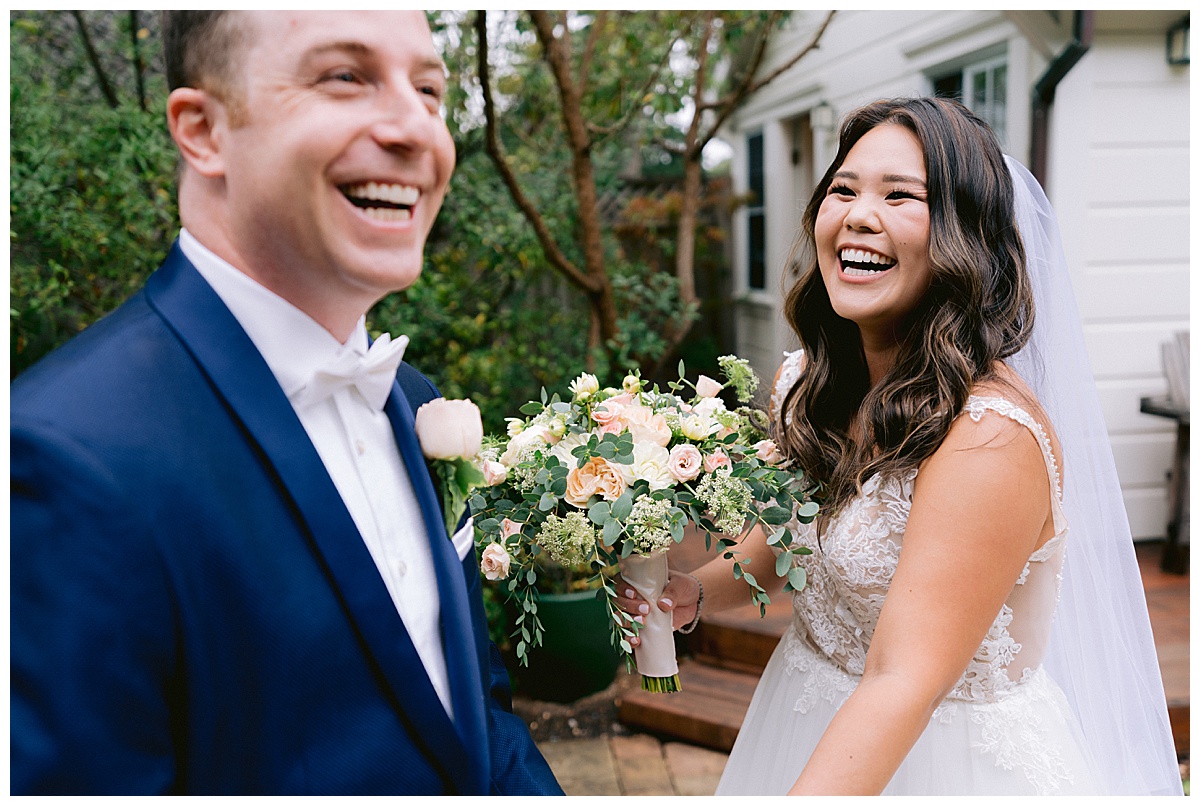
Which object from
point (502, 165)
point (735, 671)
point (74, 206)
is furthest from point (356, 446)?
point (735, 671)

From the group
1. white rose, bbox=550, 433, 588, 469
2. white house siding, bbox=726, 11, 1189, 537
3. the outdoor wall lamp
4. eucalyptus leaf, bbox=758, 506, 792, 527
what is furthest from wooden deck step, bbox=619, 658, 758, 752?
the outdoor wall lamp

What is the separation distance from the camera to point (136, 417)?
87 centimetres

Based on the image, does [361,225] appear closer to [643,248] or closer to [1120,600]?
[1120,600]

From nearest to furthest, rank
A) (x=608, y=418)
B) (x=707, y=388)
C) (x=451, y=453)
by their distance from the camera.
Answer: (x=451, y=453)
(x=608, y=418)
(x=707, y=388)

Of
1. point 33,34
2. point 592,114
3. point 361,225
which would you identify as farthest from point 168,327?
point 592,114

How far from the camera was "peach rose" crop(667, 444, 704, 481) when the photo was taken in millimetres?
1560

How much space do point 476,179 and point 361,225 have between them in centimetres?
426

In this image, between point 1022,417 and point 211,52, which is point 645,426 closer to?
point 1022,417

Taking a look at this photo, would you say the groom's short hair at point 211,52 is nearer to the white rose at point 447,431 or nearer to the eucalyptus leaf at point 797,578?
the white rose at point 447,431

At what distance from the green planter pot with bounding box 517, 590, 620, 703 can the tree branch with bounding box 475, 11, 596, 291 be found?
160cm

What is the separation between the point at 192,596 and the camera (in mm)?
874

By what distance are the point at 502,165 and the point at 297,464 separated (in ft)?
10.8

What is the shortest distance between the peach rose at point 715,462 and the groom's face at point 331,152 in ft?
2.58

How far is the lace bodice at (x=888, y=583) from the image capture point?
167 centimetres
